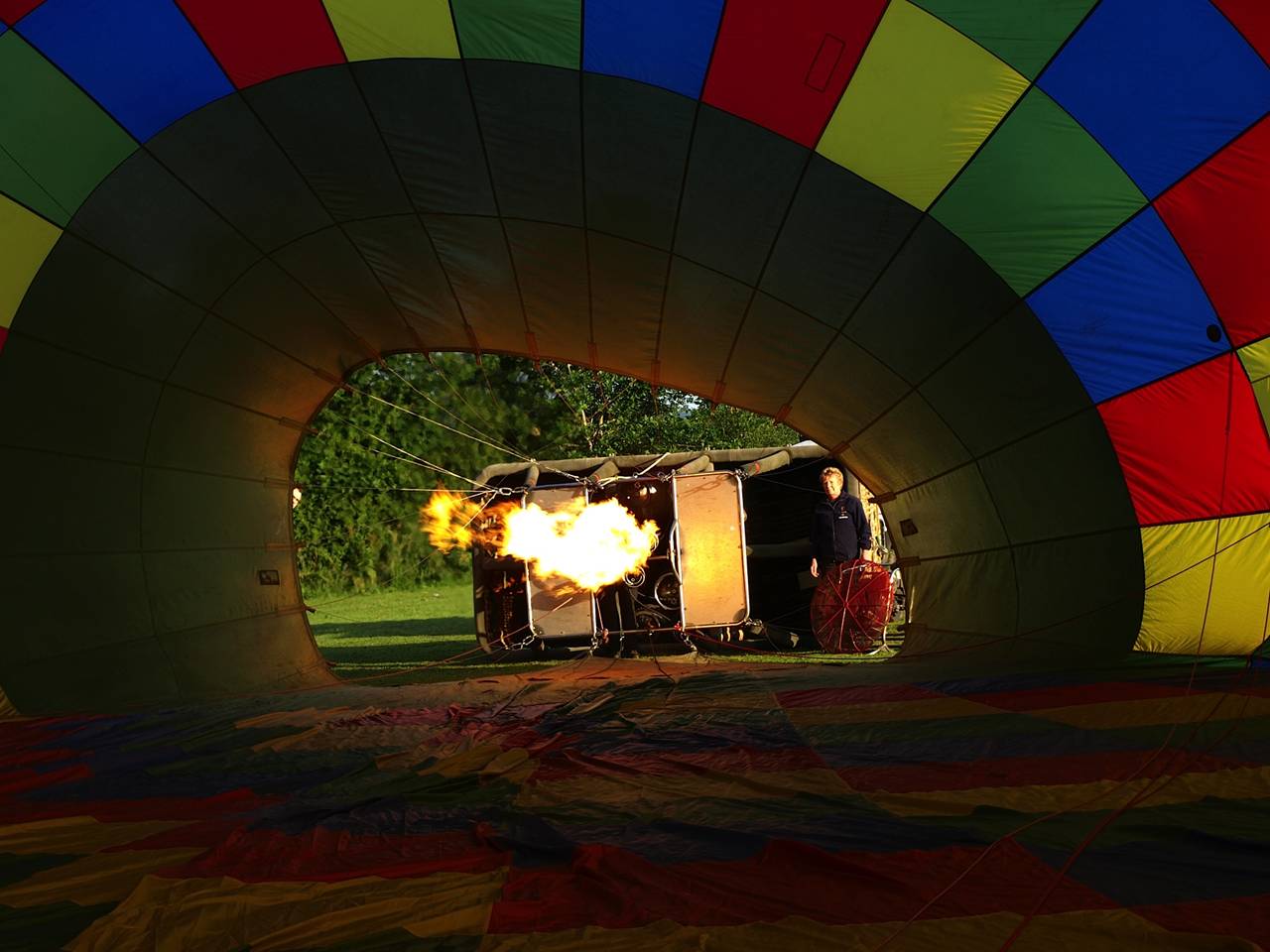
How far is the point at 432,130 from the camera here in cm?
476

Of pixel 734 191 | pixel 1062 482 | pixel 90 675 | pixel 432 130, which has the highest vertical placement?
pixel 432 130

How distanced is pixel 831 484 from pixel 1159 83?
4.99 metres

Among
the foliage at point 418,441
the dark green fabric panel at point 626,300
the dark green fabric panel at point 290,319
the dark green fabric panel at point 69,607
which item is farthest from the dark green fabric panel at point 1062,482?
the foliage at point 418,441

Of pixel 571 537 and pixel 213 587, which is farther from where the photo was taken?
pixel 571 537

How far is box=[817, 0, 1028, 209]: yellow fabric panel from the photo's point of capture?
12.7ft

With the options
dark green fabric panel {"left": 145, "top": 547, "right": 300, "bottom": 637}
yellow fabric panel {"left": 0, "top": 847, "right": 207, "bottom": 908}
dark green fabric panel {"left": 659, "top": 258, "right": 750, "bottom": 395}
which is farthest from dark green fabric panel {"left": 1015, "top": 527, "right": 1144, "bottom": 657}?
dark green fabric panel {"left": 145, "top": 547, "right": 300, "bottom": 637}

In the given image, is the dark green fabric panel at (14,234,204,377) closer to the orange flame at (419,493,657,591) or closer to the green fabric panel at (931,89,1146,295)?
the orange flame at (419,493,657,591)

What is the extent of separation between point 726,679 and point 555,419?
50.9 ft

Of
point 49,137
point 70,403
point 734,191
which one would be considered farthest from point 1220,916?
point 70,403

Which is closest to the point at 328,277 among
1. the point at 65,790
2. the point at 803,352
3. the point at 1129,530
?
the point at 803,352

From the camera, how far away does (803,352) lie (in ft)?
18.6

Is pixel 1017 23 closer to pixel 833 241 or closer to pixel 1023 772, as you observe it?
pixel 833 241

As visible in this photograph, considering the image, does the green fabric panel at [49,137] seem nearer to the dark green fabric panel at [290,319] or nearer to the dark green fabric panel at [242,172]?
the dark green fabric panel at [242,172]

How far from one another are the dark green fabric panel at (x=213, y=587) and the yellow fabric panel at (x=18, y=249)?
1828 millimetres
